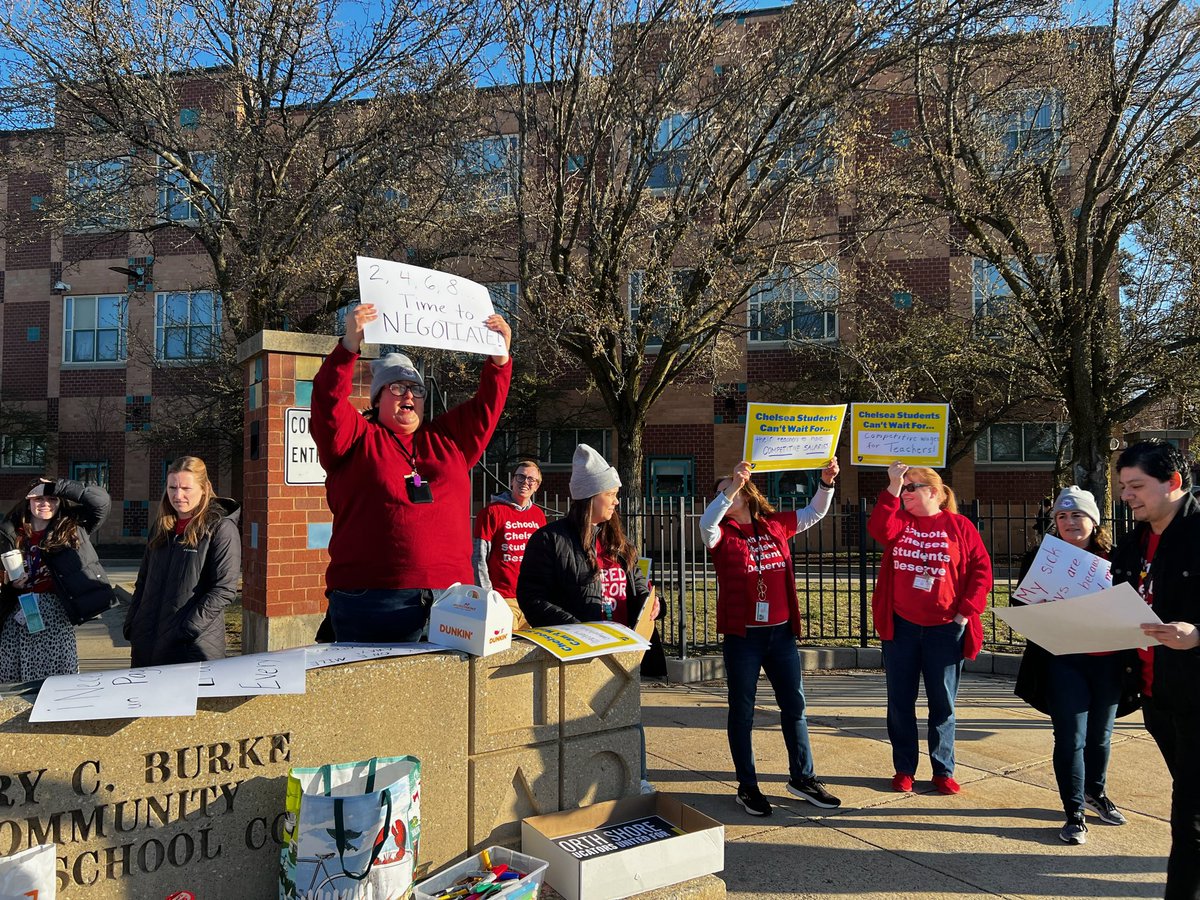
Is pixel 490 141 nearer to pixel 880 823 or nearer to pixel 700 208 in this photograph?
pixel 700 208

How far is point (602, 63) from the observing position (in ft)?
31.1

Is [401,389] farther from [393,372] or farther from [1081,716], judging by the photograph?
[1081,716]

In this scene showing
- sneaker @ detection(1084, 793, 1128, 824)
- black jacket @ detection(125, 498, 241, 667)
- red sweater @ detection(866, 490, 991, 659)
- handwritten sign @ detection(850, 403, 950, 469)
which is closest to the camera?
black jacket @ detection(125, 498, 241, 667)

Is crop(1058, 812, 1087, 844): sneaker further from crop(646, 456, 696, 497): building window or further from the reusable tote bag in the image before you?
crop(646, 456, 696, 497): building window

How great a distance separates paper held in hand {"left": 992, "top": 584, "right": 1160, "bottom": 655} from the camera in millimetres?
3092

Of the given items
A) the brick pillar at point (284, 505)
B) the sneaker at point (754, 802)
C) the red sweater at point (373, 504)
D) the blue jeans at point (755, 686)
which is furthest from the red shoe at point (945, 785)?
the brick pillar at point (284, 505)

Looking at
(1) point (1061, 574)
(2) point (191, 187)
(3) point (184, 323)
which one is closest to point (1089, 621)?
(1) point (1061, 574)

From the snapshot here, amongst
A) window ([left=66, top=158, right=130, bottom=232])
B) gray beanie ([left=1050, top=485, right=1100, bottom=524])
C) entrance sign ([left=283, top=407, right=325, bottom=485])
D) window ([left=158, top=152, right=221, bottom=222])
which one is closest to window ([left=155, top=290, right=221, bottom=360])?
window ([left=66, top=158, right=130, bottom=232])

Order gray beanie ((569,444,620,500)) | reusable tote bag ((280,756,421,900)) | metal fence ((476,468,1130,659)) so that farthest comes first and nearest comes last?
1. metal fence ((476,468,1130,659))
2. gray beanie ((569,444,620,500))
3. reusable tote bag ((280,756,421,900))

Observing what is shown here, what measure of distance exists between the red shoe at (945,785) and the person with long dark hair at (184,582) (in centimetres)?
382

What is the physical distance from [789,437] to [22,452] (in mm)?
25356

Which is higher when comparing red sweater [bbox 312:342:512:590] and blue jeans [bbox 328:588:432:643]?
red sweater [bbox 312:342:512:590]

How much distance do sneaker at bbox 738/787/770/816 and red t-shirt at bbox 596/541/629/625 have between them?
110 centimetres

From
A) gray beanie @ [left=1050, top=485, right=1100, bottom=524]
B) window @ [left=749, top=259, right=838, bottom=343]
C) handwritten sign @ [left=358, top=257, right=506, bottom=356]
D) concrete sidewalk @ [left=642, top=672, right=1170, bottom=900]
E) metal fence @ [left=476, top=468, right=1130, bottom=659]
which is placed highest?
window @ [left=749, top=259, right=838, bottom=343]
